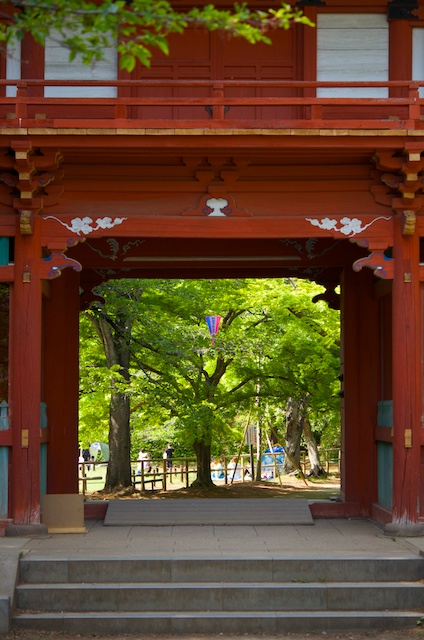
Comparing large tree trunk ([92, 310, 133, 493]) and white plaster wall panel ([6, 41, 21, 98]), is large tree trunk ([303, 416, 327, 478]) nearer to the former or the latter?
large tree trunk ([92, 310, 133, 493])

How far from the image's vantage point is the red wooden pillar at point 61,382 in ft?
45.0

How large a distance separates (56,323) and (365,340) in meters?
4.29

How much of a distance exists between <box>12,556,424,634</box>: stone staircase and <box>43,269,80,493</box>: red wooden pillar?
4.03 metres

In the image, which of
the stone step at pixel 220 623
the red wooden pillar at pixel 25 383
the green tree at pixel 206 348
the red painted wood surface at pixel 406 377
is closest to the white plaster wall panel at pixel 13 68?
the red wooden pillar at pixel 25 383

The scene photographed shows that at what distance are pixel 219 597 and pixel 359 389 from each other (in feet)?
17.0

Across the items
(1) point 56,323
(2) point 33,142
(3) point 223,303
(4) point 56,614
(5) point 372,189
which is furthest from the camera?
(3) point 223,303

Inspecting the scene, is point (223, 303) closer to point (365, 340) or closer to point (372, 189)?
point (365, 340)

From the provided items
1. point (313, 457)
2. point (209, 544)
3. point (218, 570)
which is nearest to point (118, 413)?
point (313, 457)

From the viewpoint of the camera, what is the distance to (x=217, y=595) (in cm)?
943

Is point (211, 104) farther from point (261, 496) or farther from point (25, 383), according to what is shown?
point (261, 496)

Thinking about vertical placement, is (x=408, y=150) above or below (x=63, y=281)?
above

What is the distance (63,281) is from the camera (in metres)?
14.2

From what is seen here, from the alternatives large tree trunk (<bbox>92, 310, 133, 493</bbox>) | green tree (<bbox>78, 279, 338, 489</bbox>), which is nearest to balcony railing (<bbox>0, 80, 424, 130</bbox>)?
green tree (<bbox>78, 279, 338, 489</bbox>)

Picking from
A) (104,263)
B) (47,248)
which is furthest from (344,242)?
(47,248)
